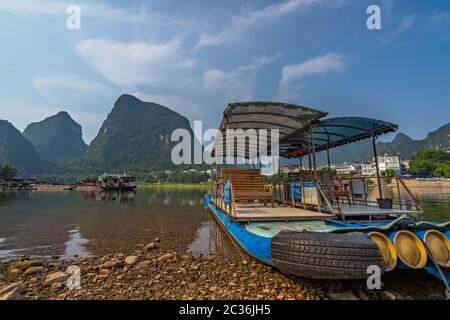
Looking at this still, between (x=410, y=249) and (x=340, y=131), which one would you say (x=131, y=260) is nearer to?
(x=410, y=249)

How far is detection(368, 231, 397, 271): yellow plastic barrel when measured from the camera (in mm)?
3320

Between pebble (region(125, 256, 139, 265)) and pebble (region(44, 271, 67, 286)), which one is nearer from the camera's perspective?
pebble (region(44, 271, 67, 286))

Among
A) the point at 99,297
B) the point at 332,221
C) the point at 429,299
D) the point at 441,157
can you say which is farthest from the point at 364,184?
the point at 441,157

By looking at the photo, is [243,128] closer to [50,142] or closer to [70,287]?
[70,287]

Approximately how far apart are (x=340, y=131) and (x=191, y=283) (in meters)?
7.38

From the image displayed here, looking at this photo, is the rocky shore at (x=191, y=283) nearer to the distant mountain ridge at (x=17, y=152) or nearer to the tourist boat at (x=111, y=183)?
the tourist boat at (x=111, y=183)

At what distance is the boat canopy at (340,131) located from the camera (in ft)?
23.0

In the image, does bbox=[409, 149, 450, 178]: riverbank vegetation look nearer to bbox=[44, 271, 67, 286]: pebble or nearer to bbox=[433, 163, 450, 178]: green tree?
bbox=[433, 163, 450, 178]: green tree

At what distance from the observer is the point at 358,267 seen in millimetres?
2828

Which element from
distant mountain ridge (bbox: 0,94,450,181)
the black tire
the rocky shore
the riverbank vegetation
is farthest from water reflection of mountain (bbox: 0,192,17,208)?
the riverbank vegetation

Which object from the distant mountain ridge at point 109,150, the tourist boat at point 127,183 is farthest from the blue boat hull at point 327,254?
the distant mountain ridge at point 109,150

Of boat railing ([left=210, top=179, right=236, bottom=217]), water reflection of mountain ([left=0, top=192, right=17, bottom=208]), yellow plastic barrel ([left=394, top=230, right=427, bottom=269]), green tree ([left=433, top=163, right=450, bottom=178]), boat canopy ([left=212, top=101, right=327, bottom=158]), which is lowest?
water reflection of mountain ([left=0, top=192, right=17, bottom=208])

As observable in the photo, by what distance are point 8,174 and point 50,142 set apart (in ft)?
471

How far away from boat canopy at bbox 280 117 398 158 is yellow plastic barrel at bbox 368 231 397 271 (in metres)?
3.67
